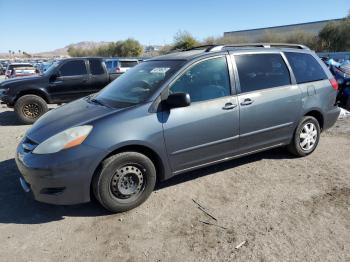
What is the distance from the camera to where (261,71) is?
178 inches

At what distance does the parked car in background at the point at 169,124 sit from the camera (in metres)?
3.28

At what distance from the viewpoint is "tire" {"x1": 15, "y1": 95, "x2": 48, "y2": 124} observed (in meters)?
8.61

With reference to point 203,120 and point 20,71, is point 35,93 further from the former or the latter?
point 20,71

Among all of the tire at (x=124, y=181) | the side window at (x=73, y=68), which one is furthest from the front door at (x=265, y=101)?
the side window at (x=73, y=68)

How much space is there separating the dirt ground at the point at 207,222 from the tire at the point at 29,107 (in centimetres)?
441

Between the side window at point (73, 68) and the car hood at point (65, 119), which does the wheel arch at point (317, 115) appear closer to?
the car hood at point (65, 119)

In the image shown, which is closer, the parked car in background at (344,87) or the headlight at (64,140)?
the headlight at (64,140)

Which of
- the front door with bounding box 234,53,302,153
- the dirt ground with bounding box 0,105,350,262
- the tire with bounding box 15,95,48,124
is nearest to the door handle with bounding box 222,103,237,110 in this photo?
the front door with bounding box 234,53,302,153

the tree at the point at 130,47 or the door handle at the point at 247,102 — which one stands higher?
the tree at the point at 130,47

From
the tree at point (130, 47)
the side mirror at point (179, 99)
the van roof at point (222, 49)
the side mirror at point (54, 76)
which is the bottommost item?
the side mirror at point (179, 99)

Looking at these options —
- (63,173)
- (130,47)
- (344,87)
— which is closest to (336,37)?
(344,87)

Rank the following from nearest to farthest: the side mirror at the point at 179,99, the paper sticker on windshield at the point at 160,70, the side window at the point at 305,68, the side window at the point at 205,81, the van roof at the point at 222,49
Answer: the side mirror at the point at 179,99 < the side window at the point at 205,81 < the paper sticker on windshield at the point at 160,70 < the van roof at the point at 222,49 < the side window at the point at 305,68

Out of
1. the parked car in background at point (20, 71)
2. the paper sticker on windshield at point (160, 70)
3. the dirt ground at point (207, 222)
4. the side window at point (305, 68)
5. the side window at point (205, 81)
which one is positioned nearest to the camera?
the dirt ground at point (207, 222)

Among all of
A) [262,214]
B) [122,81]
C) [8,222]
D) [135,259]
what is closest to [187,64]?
[122,81]
